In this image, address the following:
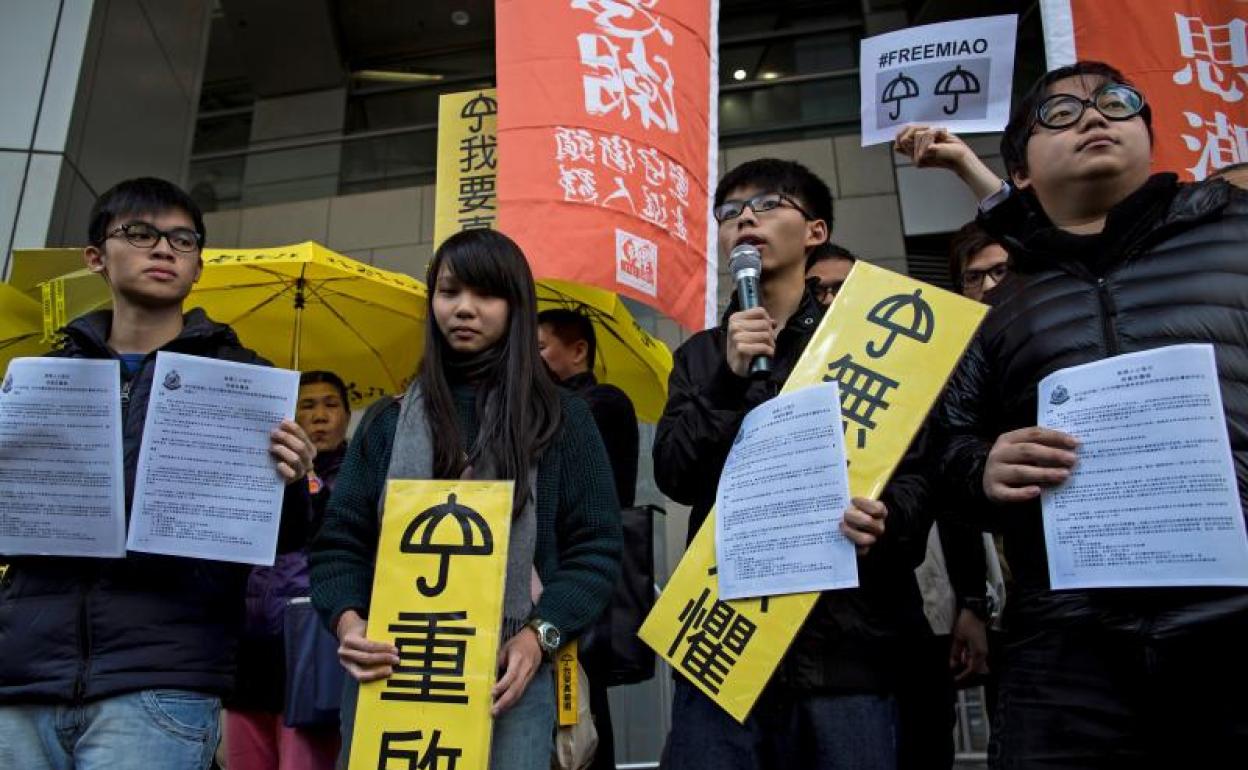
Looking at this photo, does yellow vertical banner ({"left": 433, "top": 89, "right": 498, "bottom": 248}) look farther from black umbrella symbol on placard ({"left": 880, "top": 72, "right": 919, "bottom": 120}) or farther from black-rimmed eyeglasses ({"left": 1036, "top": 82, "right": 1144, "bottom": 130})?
black-rimmed eyeglasses ({"left": 1036, "top": 82, "right": 1144, "bottom": 130})

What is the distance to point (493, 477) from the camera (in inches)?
82.4

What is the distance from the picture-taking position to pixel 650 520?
10.3ft

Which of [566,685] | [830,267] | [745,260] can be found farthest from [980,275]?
[566,685]

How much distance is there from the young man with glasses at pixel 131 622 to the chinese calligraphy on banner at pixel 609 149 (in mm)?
1626

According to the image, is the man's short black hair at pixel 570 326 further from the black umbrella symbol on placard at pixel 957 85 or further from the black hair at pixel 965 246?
the black umbrella symbol on placard at pixel 957 85

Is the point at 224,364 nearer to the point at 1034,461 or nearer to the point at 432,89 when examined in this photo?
the point at 1034,461

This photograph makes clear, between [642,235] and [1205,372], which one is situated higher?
[642,235]

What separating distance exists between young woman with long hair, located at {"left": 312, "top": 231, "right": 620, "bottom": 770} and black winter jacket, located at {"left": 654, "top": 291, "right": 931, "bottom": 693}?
21 cm

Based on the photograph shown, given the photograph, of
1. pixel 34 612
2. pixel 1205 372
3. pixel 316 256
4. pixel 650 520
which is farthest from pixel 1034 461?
pixel 316 256

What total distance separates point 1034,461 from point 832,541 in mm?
420

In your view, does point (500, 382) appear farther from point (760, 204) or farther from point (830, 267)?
point (830, 267)

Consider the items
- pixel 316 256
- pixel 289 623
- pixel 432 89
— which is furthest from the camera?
pixel 432 89

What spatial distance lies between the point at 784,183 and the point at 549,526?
1.26m

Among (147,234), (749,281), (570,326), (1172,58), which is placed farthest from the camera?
(1172,58)
